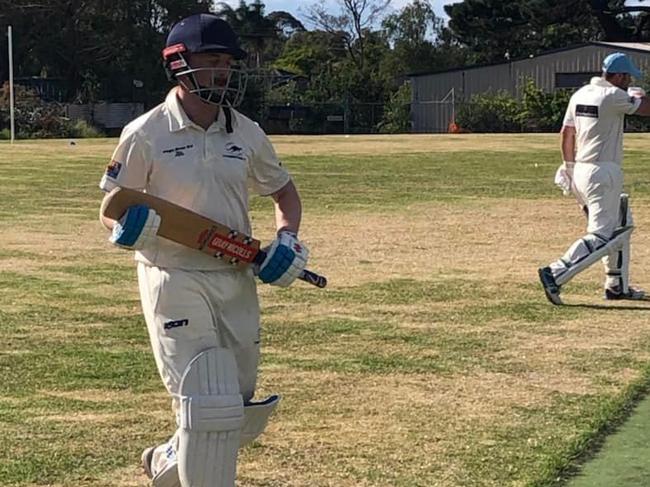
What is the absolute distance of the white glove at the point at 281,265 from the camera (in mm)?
4758

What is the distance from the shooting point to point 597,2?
79.2 m

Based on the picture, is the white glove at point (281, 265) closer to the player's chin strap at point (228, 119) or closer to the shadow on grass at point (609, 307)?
the player's chin strap at point (228, 119)

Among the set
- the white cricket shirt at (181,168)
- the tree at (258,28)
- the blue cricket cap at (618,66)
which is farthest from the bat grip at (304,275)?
the tree at (258,28)

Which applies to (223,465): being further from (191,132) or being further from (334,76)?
(334,76)

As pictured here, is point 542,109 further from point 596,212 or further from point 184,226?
point 184,226

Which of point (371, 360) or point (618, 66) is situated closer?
point (371, 360)

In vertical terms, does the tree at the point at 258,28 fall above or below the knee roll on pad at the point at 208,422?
above

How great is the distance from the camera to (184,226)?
4.59 m

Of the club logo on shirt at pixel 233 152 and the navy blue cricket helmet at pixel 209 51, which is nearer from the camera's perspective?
the navy blue cricket helmet at pixel 209 51

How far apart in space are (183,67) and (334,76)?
238 feet

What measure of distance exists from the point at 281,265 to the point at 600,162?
6.22 meters

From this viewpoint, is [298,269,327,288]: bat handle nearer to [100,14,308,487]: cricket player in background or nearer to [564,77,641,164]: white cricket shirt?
[100,14,308,487]: cricket player in background

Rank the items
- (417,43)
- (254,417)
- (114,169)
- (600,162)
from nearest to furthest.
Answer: (114,169) < (254,417) < (600,162) < (417,43)

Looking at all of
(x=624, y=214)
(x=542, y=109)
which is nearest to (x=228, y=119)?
(x=624, y=214)
